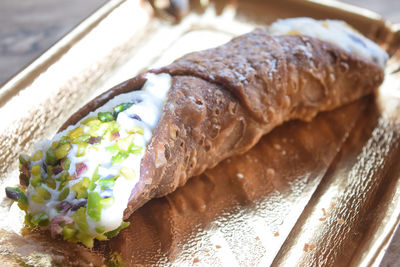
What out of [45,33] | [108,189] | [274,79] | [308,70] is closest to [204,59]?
[274,79]

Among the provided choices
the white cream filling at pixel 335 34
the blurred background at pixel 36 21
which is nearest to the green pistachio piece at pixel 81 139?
the white cream filling at pixel 335 34

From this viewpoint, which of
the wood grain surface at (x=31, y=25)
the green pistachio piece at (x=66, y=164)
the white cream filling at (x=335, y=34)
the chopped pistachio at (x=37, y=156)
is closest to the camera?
the green pistachio piece at (x=66, y=164)

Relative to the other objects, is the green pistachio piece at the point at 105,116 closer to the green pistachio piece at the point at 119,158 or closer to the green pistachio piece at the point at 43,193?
the green pistachio piece at the point at 119,158

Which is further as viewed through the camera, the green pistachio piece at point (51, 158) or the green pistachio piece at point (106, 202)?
the green pistachio piece at point (51, 158)

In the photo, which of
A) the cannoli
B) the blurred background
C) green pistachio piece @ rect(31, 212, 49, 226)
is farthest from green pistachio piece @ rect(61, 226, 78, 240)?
the blurred background

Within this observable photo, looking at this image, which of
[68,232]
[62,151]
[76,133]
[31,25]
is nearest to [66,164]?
[62,151]

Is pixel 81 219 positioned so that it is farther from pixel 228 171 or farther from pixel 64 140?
pixel 228 171

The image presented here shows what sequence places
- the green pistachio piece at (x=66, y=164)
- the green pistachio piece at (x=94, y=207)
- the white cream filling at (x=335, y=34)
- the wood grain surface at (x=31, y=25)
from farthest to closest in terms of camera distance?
the wood grain surface at (x=31, y=25)
the white cream filling at (x=335, y=34)
the green pistachio piece at (x=66, y=164)
the green pistachio piece at (x=94, y=207)
